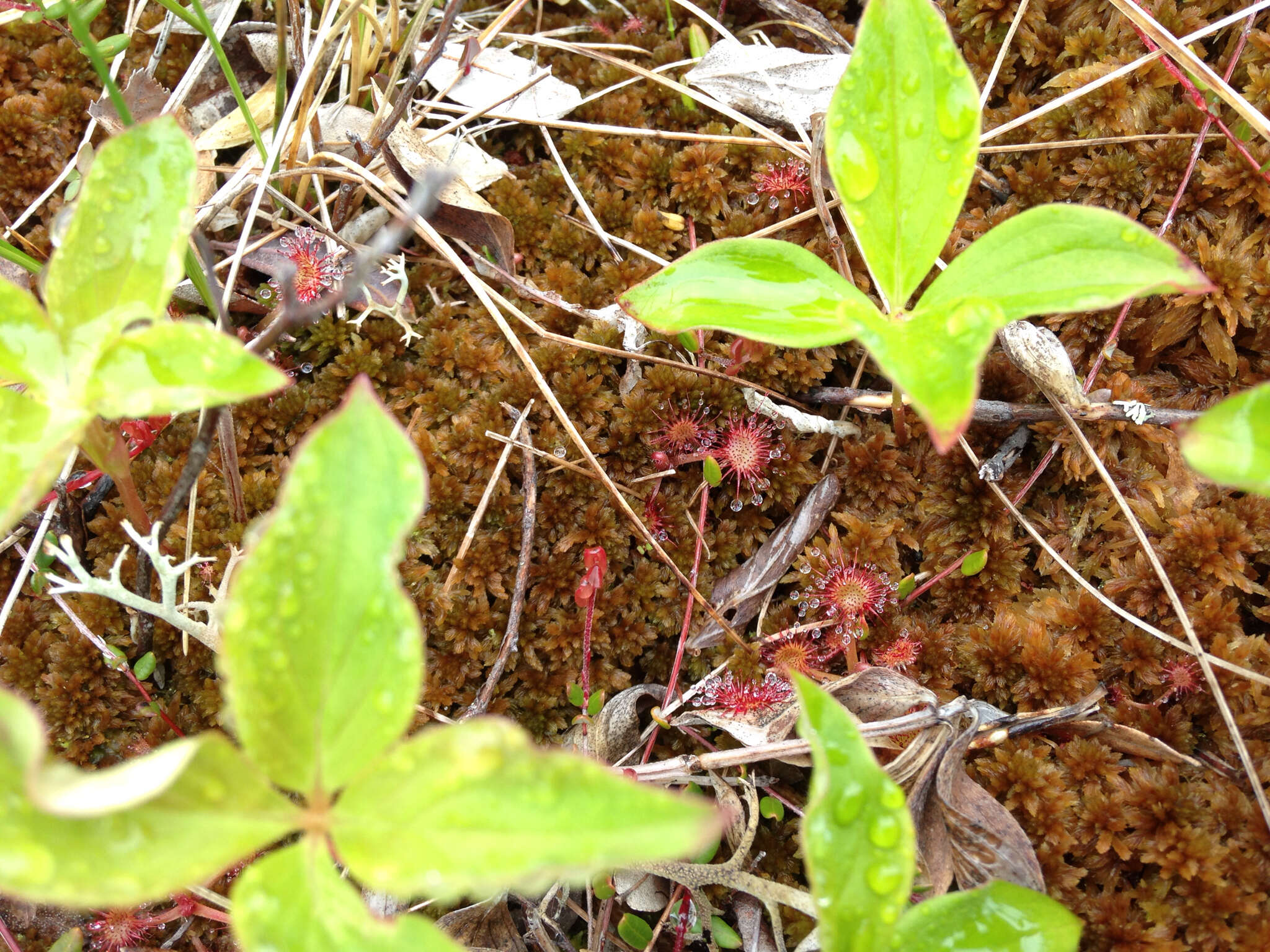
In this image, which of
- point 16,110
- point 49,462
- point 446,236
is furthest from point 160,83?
point 49,462

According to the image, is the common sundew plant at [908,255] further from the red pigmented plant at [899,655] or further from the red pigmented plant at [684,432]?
the red pigmented plant at [899,655]

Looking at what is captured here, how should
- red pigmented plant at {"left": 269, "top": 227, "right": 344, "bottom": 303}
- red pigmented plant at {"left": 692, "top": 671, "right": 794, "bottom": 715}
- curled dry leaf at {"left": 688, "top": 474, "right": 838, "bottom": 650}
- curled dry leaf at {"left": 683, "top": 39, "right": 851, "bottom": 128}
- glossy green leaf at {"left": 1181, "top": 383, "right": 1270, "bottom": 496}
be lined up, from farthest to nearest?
1. curled dry leaf at {"left": 683, "top": 39, "right": 851, "bottom": 128}
2. red pigmented plant at {"left": 269, "top": 227, "right": 344, "bottom": 303}
3. curled dry leaf at {"left": 688, "top": 474, "right": 838, "bottom": 650}
4. red pigmented plant at {"left": 692, "top": 671, "right": 794, "bottom": 715}
5. glossy green leaf at {"left": 1181, "top": 383, "right": 1270, "bottom": 496}


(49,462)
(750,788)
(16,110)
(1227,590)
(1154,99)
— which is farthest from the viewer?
(16,110)

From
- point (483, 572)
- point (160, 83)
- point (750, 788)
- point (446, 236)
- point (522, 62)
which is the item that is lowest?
point (750, 788)

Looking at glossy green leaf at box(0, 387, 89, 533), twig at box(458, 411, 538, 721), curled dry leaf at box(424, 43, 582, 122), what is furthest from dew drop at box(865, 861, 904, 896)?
curled dry leaf at box(424, 43, 582, 122)

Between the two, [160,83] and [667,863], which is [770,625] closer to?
[667,863]

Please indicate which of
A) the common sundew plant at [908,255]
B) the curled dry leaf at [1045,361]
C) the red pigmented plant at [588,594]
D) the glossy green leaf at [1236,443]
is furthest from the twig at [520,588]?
the glossy green leaf at [1236,443]

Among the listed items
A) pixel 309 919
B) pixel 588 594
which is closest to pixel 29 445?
pixel 309 919

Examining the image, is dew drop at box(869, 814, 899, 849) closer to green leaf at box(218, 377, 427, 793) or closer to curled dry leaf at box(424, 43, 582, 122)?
green leaf at box(218, 377, 427, 793)
